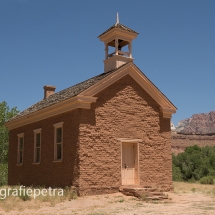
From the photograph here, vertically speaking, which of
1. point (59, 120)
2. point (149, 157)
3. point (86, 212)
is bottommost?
point (86, 212)

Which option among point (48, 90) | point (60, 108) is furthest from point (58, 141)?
point (48, 90)

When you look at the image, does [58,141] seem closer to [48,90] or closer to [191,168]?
[48,90]

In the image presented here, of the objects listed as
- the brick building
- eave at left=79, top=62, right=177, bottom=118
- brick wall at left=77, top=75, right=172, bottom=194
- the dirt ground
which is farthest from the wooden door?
eave at left=79, top=62, right=177, bottom=118

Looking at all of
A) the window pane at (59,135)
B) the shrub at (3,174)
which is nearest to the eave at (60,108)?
the window pane at (59,135)

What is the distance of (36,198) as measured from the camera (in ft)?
50.8

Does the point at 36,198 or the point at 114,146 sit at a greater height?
the point at 114,146

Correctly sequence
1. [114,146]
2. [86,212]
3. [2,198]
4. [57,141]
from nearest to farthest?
[86,212] < [2,198] < [114,146] < [57,141]

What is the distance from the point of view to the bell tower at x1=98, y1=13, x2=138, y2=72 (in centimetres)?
2048

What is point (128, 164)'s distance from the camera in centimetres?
1875

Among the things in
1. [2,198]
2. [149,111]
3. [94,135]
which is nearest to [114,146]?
[94,135]

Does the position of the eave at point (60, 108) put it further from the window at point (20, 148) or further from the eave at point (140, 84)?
the window at point (20, 148)

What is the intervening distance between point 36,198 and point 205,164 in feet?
80.5

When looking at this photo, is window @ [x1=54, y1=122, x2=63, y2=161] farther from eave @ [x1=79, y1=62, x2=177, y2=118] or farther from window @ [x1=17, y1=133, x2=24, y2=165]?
window @ [x1=17, y1=133, x2=24, y2=165]

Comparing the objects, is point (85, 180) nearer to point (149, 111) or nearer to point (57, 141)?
point (57, 141)
